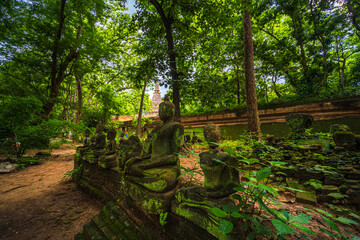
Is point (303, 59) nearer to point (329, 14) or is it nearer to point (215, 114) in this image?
point (329, 14)

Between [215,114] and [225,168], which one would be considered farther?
[215,114]

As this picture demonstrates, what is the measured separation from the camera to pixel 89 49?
25.3 ft

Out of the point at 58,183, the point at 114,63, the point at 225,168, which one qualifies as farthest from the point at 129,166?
the point at 114,63

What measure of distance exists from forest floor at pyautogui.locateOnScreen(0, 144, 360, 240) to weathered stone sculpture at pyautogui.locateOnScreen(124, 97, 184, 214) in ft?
1.27

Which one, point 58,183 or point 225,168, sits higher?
point 225,168

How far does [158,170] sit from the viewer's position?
1.72 m

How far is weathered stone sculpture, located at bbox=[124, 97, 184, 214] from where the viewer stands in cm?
157

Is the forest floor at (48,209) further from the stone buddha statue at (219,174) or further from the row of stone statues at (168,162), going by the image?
the stone buddha statue at (219,174)

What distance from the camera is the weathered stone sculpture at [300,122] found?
426 cm

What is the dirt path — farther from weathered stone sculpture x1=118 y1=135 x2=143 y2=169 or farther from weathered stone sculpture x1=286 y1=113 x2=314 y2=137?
weathered stone sculpture x1=286 y1=113 x2=314 y2=137

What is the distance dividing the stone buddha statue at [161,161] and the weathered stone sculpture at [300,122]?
4.40 metres

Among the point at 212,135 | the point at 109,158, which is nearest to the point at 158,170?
the point at 212,135

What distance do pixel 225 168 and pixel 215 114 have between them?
8497mm

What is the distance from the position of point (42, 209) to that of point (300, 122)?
718cm
